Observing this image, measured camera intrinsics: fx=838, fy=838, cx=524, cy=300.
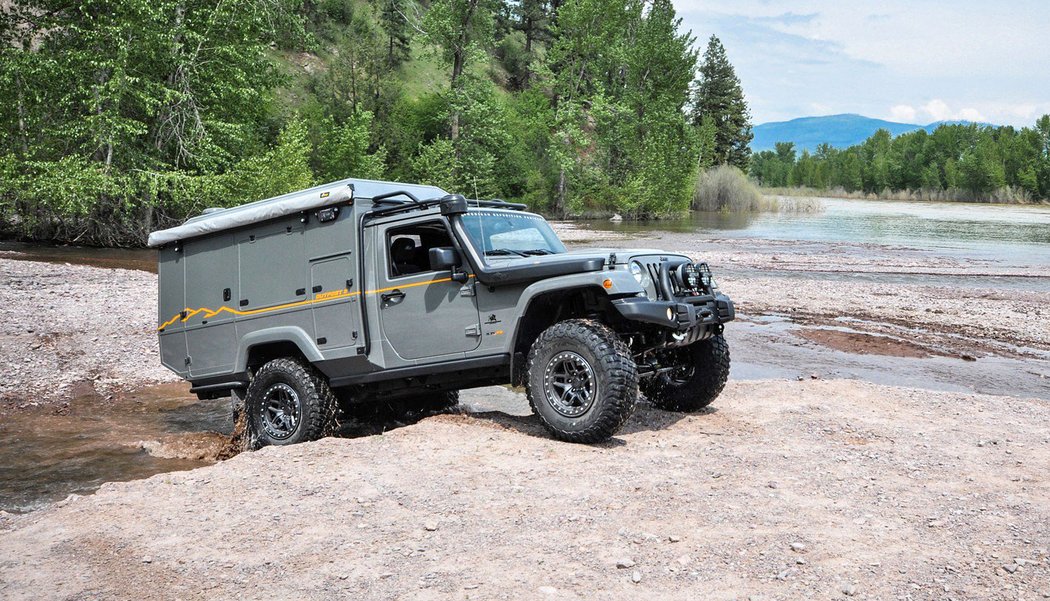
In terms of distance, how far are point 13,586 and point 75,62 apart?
28969mm

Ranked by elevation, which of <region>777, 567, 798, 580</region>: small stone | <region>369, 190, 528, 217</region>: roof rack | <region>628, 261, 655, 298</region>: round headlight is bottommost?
<region>777, 567, 798, 580</region>: small stone

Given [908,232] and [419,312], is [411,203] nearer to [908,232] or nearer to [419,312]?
[419,312]

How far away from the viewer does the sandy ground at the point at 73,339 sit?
1234cm

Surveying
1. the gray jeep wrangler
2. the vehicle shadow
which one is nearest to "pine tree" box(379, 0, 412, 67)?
the gray jeep wrangler

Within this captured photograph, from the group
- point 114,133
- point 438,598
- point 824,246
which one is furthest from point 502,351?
point 824,246

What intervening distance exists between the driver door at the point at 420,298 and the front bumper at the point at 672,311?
1.55 metres

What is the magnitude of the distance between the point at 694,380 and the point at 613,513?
3.68 m

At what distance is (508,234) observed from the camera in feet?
28.7

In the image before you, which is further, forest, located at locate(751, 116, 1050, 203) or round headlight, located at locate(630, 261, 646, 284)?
forest, located at locate(751, 116, 1050, 203)

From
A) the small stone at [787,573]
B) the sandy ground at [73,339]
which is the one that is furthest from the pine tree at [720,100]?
the small stone at [787,573]

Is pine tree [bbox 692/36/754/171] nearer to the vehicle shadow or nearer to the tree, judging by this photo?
the tree

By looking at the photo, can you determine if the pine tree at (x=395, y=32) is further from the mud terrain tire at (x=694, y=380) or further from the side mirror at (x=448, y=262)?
the side mirror at (x=448, y=262)

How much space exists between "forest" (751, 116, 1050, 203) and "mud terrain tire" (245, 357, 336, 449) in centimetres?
12806

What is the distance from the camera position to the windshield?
27.6ft
